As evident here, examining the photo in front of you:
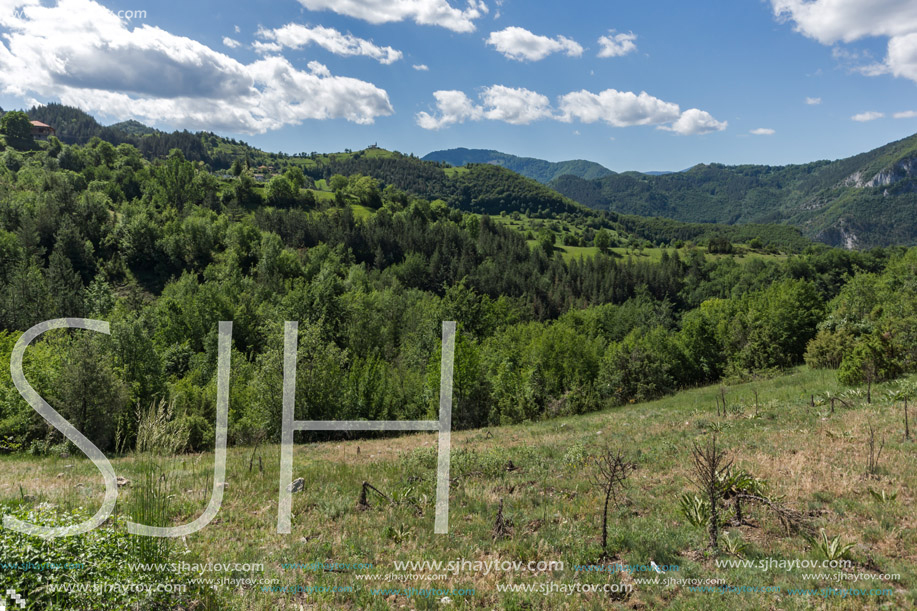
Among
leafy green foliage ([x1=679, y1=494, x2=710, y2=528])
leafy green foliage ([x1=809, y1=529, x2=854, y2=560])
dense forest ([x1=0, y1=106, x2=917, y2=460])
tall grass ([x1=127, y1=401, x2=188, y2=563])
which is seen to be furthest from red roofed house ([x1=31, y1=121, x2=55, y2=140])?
leafy green foliage ([x1=809, y1=529, x2=854, y2=560])

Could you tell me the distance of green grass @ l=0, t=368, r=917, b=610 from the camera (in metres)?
8.10

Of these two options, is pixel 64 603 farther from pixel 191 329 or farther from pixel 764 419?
pixel 191 329

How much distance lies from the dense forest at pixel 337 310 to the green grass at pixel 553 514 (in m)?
7.47

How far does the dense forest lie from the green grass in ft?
24.5

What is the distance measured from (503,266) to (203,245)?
267 ft

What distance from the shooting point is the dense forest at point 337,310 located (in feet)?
110

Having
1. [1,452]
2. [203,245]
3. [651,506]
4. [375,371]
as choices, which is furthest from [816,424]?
[203,245]

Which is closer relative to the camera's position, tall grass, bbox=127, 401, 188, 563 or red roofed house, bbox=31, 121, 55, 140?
tall grass, bbox=127, 401, 188, 563

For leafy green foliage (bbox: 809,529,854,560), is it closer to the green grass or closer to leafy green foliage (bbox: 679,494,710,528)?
the green grass

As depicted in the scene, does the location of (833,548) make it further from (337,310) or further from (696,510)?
(337,310)

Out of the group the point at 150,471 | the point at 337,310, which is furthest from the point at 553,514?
the point at 337,310

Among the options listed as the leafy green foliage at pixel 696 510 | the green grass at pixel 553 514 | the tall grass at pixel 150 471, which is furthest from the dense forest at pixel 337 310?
the leafy green foliage at pixel 696 510

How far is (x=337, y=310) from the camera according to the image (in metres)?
71.5

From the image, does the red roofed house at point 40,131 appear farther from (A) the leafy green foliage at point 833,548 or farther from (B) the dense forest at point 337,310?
(A) the leafy green foliage at point 833,548
